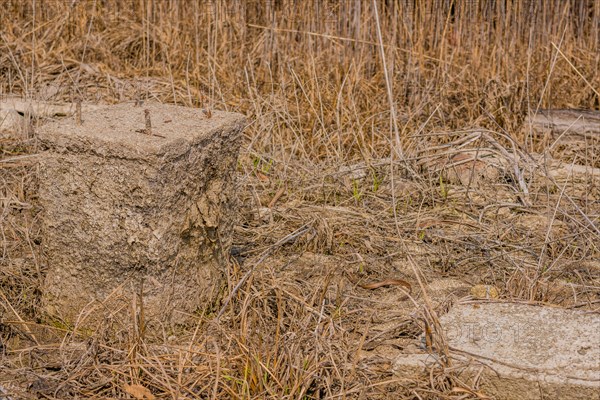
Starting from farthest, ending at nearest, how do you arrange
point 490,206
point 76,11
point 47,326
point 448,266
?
point 76,11 < point 490,206 < point 448,266 < point 47,326

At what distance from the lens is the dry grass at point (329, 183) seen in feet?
7.00

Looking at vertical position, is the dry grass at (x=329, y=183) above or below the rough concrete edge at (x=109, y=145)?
below

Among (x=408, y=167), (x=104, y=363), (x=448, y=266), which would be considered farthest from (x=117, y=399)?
(x=408, y=167)

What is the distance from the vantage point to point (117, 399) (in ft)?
6.57

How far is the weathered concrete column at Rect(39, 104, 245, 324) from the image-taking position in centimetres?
219

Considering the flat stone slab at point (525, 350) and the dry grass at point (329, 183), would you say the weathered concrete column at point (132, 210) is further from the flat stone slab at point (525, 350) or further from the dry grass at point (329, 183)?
the flat stone slab at point (525, 350)

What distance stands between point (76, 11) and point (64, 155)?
2.81m

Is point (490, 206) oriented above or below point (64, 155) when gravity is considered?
below

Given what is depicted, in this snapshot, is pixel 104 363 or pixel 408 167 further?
pixel 408 167

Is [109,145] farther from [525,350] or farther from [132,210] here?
[525,350]

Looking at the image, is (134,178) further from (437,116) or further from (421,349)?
(437,116)

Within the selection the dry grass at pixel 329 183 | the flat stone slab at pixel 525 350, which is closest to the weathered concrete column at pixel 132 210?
the dry grass at pixel 329 183

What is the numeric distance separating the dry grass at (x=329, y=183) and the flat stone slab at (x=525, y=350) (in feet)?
0.24

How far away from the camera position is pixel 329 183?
341 centimetres
